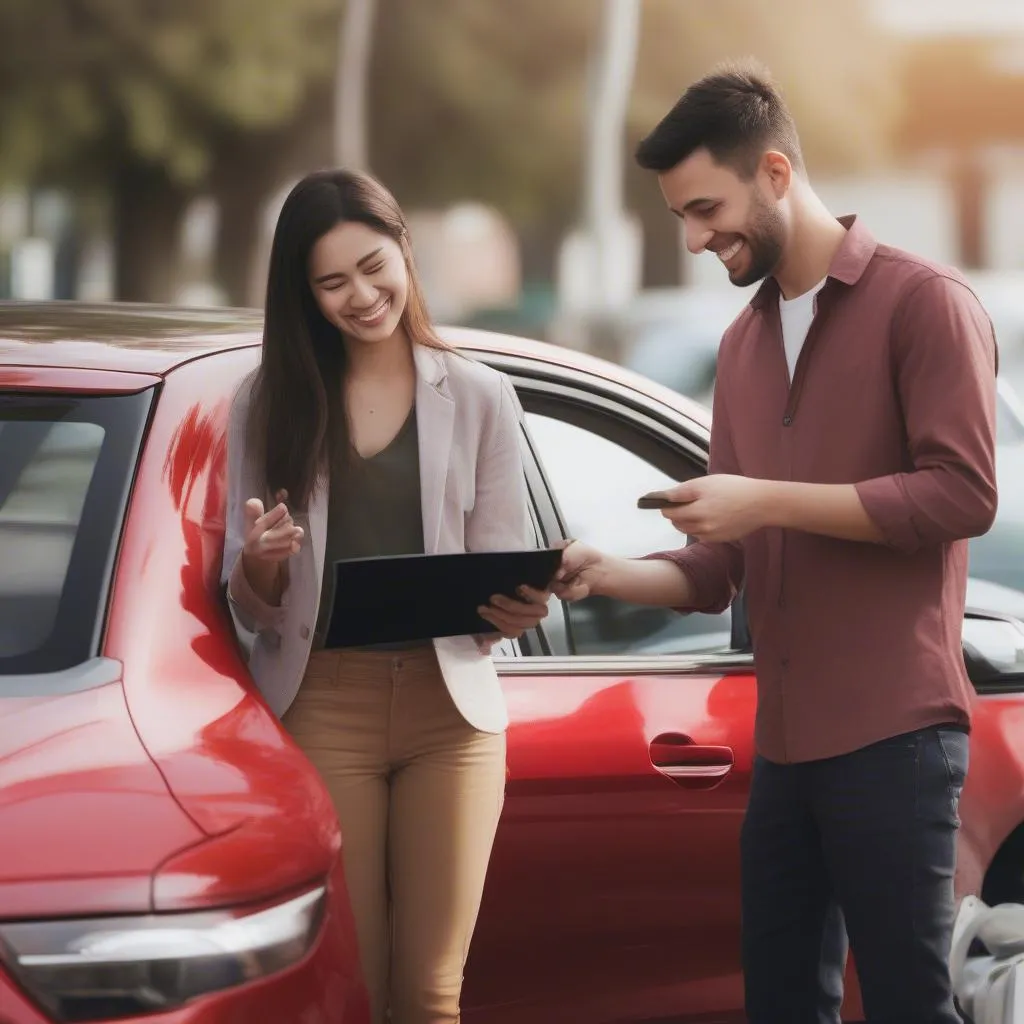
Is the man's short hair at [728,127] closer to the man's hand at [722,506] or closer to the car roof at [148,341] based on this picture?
the man's hand at [722,506]

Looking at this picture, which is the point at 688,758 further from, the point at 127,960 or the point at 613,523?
the point at 613,523

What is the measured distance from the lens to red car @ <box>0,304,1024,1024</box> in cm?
230

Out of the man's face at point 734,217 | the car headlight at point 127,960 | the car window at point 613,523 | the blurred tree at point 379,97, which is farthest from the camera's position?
the blurred tree at point 379,97

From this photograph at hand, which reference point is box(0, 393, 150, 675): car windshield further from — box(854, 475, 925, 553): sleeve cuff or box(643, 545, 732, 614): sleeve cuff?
box(854, 475, 925, 553): sleeve cuff

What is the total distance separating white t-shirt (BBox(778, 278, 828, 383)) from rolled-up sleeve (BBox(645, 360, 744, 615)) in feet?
0.57

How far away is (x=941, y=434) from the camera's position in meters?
2.92

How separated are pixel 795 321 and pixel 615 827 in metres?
0.96

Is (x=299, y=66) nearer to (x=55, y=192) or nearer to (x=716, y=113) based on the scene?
(x=55, y=192)

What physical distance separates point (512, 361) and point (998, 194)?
44198 mm

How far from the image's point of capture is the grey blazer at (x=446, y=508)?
3.08 metres

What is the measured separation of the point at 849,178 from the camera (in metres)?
38.4

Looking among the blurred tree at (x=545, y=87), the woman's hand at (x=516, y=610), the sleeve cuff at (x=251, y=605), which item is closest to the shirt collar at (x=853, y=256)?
the woman's hand at (x=516, y=610)

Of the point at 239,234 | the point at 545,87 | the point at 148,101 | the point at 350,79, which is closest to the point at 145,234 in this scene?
the point at 239,234

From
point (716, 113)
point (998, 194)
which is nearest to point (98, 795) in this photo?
point (716, 113)
